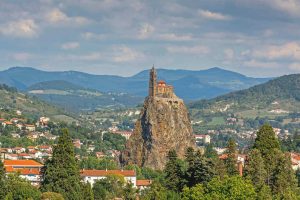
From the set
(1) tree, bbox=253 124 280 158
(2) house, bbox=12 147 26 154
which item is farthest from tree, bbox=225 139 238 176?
(2) house, bbox=12 147 26 154

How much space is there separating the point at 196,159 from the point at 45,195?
50.5 feet

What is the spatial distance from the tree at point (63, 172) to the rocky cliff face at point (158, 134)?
84.8 meters

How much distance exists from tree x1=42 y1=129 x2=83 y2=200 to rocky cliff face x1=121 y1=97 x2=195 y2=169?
84792 mm

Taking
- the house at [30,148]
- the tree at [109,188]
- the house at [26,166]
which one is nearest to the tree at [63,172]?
the tree at [109,188]

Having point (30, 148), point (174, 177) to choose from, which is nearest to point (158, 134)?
point (30, 148)

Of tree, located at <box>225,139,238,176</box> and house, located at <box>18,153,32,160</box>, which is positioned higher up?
tree, located at <box>225,139,238,176</box>

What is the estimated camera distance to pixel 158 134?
564 ft

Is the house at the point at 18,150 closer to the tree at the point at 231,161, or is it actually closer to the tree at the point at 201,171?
the tree at the point at 231,161

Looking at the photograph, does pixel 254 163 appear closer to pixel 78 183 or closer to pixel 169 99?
pixel 78 183

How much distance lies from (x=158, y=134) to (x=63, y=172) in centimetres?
9366

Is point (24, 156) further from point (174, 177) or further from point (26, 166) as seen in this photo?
point (174, 177)

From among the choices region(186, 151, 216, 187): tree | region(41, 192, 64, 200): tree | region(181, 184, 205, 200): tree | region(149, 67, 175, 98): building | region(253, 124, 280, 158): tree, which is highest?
region(149, 67, 175, 98): building

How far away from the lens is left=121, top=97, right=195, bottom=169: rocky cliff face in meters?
168

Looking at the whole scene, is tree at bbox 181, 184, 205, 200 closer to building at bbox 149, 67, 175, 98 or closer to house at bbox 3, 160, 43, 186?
house at bbox 3, 160, 43, 186
